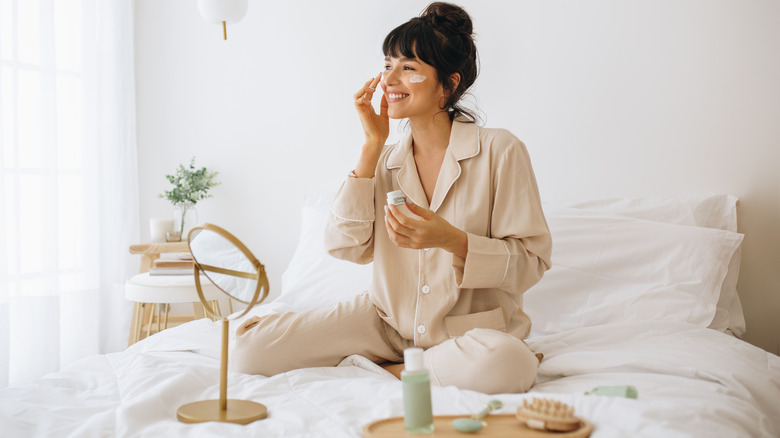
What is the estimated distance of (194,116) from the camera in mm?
3297

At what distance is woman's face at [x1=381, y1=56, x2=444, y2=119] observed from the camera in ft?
5.67

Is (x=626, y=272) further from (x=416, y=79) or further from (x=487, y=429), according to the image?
(x=487, y=429)

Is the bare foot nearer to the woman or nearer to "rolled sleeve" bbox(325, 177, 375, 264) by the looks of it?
the woman

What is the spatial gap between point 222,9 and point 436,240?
172cm

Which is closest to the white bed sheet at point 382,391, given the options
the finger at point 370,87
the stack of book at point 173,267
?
the finger at point 370,87

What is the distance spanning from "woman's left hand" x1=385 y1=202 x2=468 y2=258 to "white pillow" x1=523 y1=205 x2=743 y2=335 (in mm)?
635

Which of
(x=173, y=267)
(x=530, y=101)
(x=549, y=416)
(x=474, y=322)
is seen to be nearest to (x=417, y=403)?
(x=549, y=416)

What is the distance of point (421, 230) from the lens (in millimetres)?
1439

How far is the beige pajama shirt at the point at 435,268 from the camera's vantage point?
160 cm

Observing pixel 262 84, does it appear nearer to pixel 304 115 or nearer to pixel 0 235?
pixel 304 115

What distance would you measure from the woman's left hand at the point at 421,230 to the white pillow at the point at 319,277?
0.65 metres

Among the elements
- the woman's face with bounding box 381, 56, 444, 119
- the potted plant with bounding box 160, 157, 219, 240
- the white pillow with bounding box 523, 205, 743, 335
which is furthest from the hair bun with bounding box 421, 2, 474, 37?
the potted plant with bounding box 160, 157, 219, 240


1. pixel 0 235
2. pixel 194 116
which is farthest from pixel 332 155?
pixel 0 235

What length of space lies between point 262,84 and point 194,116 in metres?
0.41
